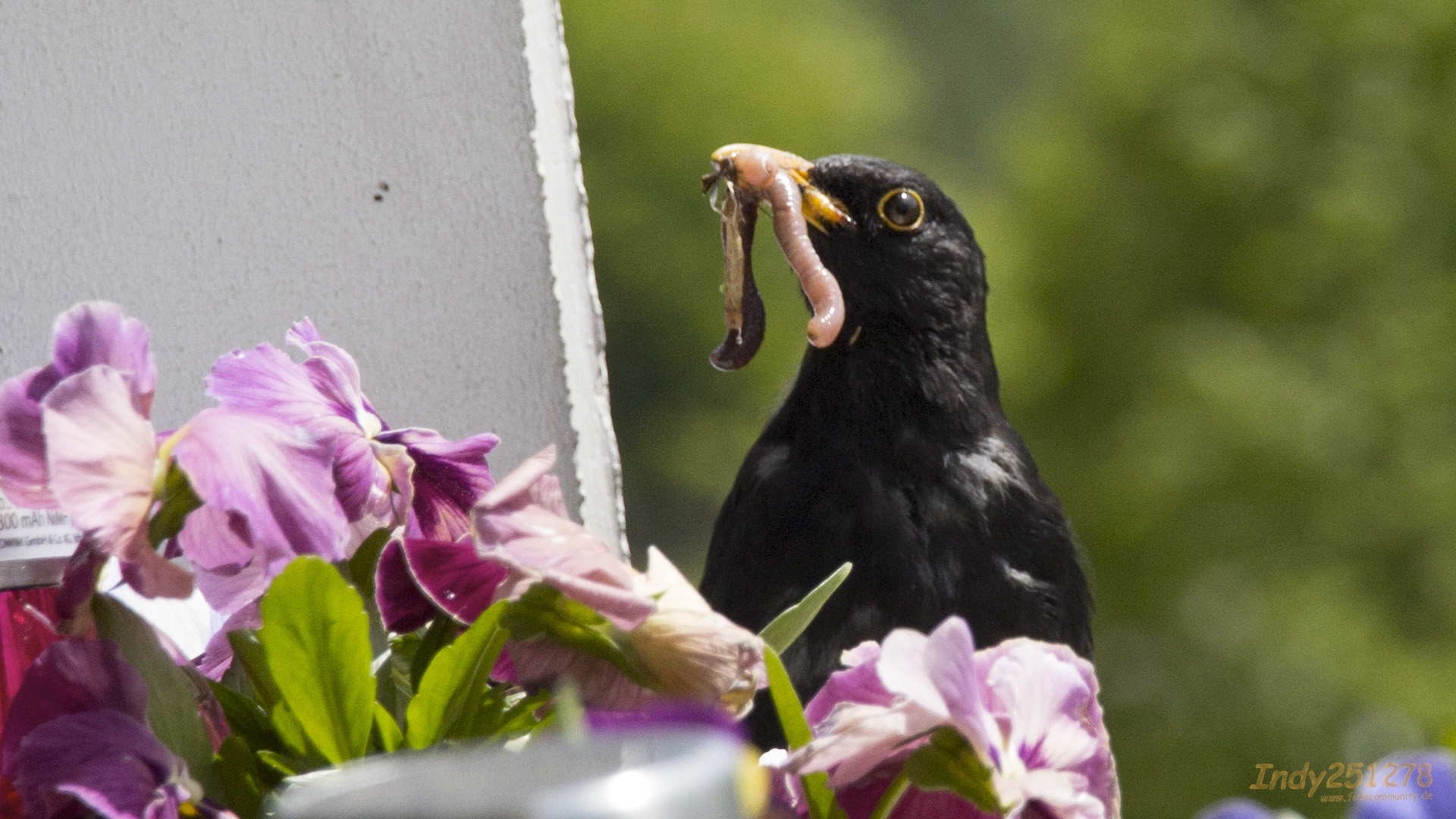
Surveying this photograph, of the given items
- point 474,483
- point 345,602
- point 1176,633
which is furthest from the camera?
point 1176,633

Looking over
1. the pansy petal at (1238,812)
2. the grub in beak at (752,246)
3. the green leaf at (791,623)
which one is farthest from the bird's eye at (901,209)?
the pansy petal at (1238,812)

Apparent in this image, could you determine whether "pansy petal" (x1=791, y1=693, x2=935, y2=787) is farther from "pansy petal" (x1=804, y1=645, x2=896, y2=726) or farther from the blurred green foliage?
the blurred green foliage

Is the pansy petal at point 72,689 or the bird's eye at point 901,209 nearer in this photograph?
the pansy petal at point 72,689

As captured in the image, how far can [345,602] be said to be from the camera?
0.39m

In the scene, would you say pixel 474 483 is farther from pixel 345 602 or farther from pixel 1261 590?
pixel 1261 590

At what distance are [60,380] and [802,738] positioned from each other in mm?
248

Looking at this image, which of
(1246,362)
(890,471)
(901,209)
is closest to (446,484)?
(890,471)

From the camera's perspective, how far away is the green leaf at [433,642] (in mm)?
471

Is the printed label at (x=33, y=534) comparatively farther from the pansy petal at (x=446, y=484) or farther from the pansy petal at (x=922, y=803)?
the pansy petal at (x=922, y=803)

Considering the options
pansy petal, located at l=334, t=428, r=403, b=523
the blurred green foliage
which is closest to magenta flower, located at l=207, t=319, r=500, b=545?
pansy petal, located at l=334, t=428, r=403, b=523

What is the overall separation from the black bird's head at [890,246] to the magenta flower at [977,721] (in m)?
0.53

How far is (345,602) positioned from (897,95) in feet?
33.3

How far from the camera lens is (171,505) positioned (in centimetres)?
40

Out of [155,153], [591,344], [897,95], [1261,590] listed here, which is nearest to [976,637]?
[591,344]
